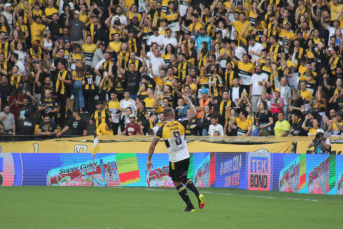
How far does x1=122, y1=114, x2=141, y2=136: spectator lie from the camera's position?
2056 cm

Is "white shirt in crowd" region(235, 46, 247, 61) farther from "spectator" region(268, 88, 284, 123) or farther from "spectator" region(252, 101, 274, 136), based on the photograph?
"spectator" region(252, 101, 274, 136)

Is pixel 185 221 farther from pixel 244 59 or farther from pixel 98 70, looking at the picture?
pixel 98 70

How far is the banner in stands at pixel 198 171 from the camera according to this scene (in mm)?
15109

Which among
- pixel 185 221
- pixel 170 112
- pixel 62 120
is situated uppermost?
pixel 170 112

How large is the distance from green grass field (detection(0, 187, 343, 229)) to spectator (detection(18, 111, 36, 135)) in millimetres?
7849

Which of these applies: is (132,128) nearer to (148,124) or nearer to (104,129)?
(148,124)

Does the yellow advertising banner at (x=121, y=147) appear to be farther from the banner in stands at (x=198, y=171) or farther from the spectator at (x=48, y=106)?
the spectator at (x=48, y=106)

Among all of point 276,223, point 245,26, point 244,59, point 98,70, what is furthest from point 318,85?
point 276,223

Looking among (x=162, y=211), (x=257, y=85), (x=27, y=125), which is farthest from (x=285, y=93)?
(x=162, y=211)

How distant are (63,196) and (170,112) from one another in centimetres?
472

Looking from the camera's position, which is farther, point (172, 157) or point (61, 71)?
point (61, 71)

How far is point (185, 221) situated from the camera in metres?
8.78

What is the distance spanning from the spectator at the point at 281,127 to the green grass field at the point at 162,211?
4553 millimetres

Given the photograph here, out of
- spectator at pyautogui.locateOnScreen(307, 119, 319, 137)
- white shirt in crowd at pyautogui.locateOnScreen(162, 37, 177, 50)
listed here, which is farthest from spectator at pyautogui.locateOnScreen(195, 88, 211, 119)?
spectator at pyautogui.locateOnScreen(307, 119, 319, 137)
